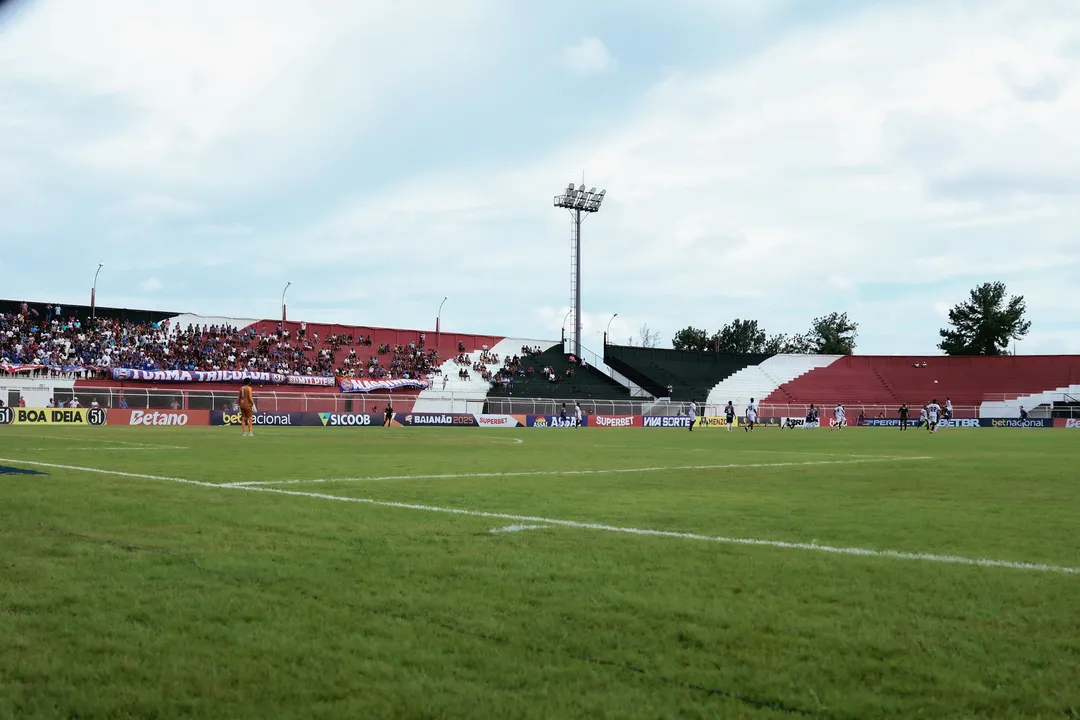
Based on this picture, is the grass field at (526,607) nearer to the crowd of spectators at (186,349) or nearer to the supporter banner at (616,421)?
the crowd of spectators at (186,349)

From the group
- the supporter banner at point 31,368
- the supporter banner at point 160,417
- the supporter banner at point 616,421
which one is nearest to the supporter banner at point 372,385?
the supporter banner at point 616,421

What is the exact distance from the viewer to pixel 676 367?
90.0 metres

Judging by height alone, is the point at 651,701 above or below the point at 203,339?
below

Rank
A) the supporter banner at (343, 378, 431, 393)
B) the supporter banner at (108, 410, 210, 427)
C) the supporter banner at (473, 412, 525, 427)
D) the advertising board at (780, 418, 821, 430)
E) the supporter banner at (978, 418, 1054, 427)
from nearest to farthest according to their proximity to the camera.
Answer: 1. the supporter banner at (108, 410, 210, 427)
2. the supporter banner at (473, 412, 525, 427)
3. the supporter banner at (343, 378, 431, 393)
4. the advertising board at (780, 418, 821, 430)
5. the supporter banner at (978, 418, 1054, 427)

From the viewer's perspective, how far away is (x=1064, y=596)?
5852 mm

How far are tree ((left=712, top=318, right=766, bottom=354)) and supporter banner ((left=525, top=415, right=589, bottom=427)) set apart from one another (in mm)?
95058

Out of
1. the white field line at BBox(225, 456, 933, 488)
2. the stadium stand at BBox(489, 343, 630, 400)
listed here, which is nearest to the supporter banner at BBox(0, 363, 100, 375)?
the stadium stand at BBox(489, 343, 630, 400)

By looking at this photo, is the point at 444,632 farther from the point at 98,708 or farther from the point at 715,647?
the point at 98,708

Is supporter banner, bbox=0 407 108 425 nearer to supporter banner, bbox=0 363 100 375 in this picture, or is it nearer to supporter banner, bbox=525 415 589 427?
supporter banner, bbox=0 363 100 375

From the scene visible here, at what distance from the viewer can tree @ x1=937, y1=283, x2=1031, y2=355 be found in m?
127

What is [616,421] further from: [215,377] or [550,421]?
[215,377]

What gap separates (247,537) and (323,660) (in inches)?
152

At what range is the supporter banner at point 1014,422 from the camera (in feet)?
265

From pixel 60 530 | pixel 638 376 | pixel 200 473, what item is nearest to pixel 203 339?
pixel 638 376
